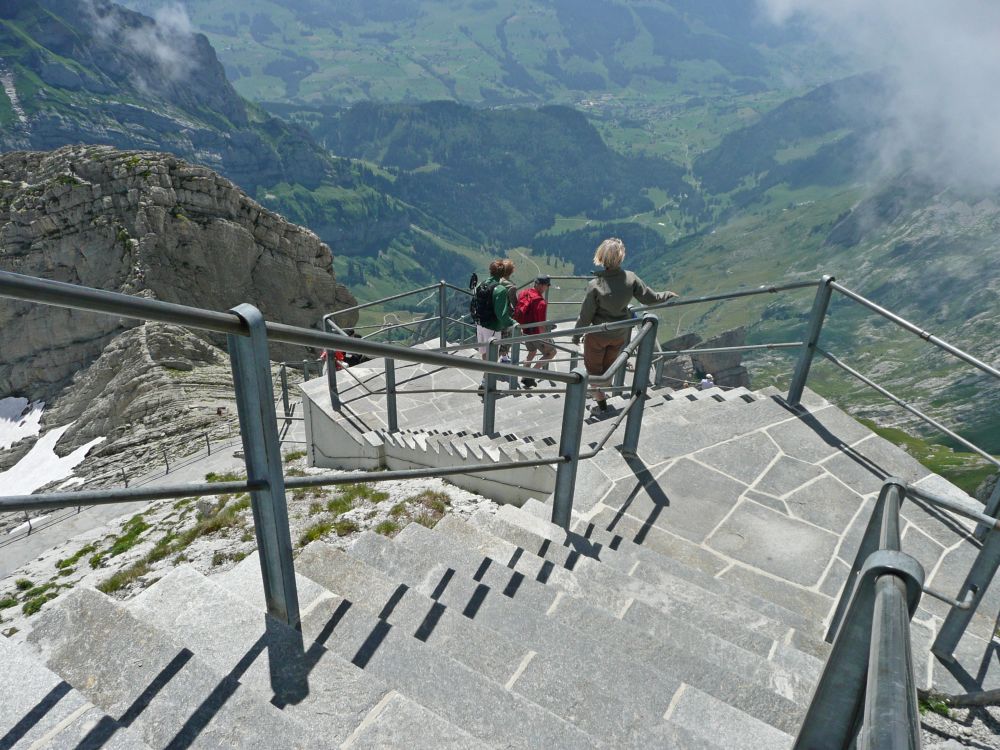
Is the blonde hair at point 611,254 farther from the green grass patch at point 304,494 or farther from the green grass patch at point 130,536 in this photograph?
the green grass patch at point 130,536

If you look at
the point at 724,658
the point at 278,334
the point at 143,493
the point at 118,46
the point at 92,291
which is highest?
the point at 118,46

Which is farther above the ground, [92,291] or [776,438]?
[92,291]

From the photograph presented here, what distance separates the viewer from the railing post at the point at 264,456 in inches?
74.1

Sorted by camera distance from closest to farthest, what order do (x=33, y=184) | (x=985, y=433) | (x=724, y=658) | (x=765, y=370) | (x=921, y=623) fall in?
(x=724, y=658)
(x=921, y=623)
(x=33, y=184)
(x=985, y=433)
(x=765, y=370)

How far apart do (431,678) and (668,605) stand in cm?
168

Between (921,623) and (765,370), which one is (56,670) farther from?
(765,370)

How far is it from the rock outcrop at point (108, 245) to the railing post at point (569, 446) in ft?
91.1

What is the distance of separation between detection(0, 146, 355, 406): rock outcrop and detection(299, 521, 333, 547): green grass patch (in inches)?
1012

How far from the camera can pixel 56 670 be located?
1928mm

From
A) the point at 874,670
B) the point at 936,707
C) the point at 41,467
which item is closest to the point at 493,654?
the point at 874,670

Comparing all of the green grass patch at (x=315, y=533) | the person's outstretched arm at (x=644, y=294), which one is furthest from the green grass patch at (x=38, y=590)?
the person's outstretched arm at (x=644, y=294)

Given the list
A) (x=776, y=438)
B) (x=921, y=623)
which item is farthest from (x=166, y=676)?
(x=776, y=438)

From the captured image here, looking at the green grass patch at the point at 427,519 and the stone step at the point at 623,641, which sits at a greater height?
the stone step at the point at 623,641

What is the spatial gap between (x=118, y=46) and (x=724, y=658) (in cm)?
24384
